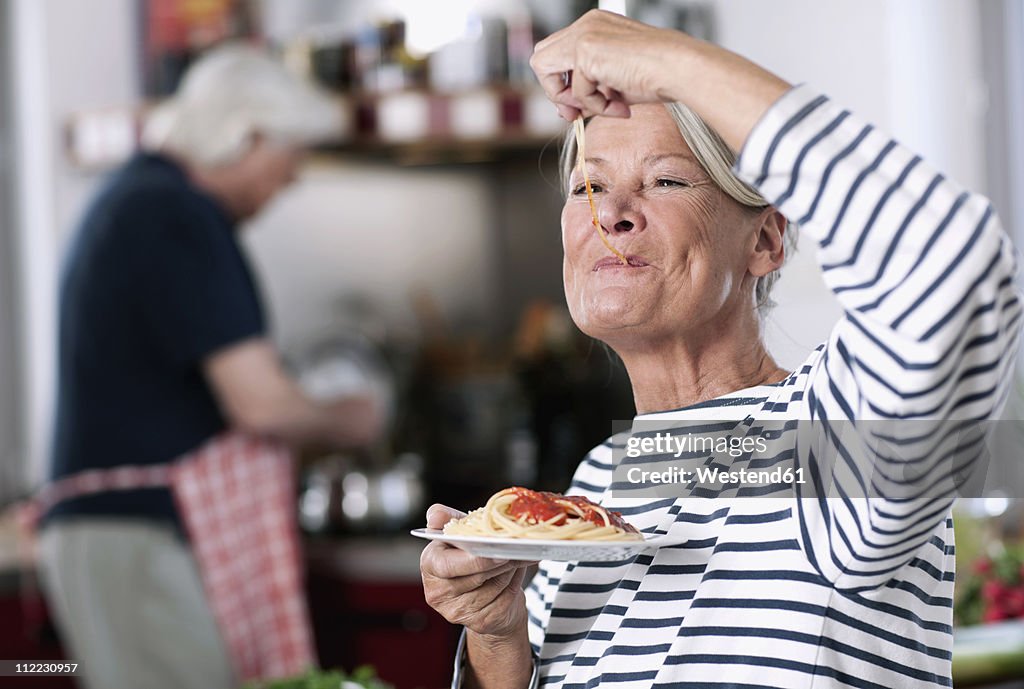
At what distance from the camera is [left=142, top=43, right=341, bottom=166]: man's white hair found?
2.19 meters

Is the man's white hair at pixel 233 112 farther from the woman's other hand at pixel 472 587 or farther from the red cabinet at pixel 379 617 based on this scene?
the woman's other hand at pixel 472 587

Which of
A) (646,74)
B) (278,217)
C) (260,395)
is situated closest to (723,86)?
(646,74)

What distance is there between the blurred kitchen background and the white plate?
1595 millimetres

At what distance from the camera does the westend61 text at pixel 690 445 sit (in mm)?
809

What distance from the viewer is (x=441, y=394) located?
10.1 ft

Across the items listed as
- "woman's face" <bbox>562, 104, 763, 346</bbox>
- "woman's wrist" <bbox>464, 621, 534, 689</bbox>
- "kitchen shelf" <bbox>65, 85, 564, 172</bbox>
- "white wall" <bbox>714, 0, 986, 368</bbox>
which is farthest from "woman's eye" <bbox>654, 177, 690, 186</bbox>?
"kitchen shelf" <bbox>65, 85, 564, 172</bbox>

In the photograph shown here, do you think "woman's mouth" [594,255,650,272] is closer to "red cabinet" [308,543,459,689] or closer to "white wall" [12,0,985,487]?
"red cabinet" [308,543,459,689]

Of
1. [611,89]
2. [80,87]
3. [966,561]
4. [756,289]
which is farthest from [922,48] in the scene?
[80,87]

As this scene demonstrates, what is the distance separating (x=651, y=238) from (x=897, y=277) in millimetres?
222

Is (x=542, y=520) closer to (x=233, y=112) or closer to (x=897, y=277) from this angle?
(x=897, y=277)

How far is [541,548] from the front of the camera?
2.32 ft

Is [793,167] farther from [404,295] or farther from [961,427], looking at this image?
[404,295]

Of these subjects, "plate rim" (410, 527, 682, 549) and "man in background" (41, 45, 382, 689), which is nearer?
"plate rim" (410, 527, 682, 549)

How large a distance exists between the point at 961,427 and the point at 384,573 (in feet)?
6.58
